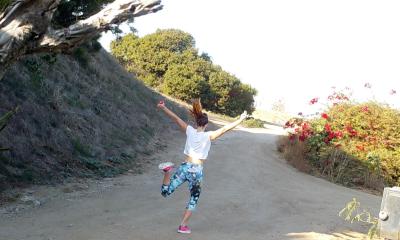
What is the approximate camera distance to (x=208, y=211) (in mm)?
8727

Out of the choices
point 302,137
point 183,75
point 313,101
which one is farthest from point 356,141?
point 183,75

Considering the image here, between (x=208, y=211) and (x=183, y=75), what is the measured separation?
97.0 ft

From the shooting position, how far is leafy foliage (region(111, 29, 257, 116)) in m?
37.7

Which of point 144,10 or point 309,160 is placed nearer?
point 144,10

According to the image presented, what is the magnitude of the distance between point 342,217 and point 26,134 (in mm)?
6977

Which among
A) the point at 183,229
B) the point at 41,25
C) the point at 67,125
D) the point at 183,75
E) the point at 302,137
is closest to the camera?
the point at 41,25

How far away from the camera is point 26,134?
35.8 feet

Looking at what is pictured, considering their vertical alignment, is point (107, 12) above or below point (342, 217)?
above

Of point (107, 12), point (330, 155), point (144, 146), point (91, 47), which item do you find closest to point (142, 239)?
point (107, 12)

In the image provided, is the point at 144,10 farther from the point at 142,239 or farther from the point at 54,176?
the point at 54,176

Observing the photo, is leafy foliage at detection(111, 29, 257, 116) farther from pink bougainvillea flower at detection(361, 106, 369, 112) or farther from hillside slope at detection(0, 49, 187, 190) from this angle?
pink bougainvillea flower at detection(361, 106, 369, 112)

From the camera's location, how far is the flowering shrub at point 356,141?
15.2 meters

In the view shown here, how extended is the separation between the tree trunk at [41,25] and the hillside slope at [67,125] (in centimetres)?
380

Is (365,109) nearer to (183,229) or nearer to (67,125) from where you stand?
(67,125)
